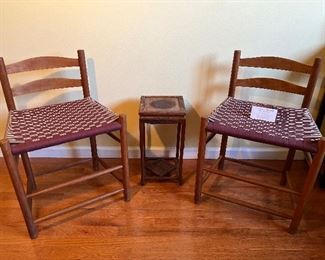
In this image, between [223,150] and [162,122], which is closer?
[162,122]

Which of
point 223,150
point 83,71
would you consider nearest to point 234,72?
point 223,150

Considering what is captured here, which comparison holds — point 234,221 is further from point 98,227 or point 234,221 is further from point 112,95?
point 112,95

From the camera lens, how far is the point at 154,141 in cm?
196

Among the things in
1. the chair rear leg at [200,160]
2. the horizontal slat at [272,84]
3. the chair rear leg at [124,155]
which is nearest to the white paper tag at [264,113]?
the horizontal slat at [272,84]

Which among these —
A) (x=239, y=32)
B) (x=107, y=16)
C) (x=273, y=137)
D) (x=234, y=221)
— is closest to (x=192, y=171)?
(x=234, y=221)

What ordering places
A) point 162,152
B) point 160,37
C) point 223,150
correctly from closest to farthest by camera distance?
point 160,37, point 223,150, point 162,152

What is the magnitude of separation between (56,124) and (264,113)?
38.9 inches

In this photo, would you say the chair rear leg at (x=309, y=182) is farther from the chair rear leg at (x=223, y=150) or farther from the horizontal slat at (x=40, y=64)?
the horizontal slat at (x=40, y=64)

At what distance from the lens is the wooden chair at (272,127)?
1312 millimetres

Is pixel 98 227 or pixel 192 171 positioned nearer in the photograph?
pixel 98 227

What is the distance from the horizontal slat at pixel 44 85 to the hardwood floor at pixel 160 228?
0.57 metres

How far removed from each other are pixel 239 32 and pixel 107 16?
2.29 feet

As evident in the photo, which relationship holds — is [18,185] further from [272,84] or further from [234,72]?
[272,84]

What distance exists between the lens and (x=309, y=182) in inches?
52.2
